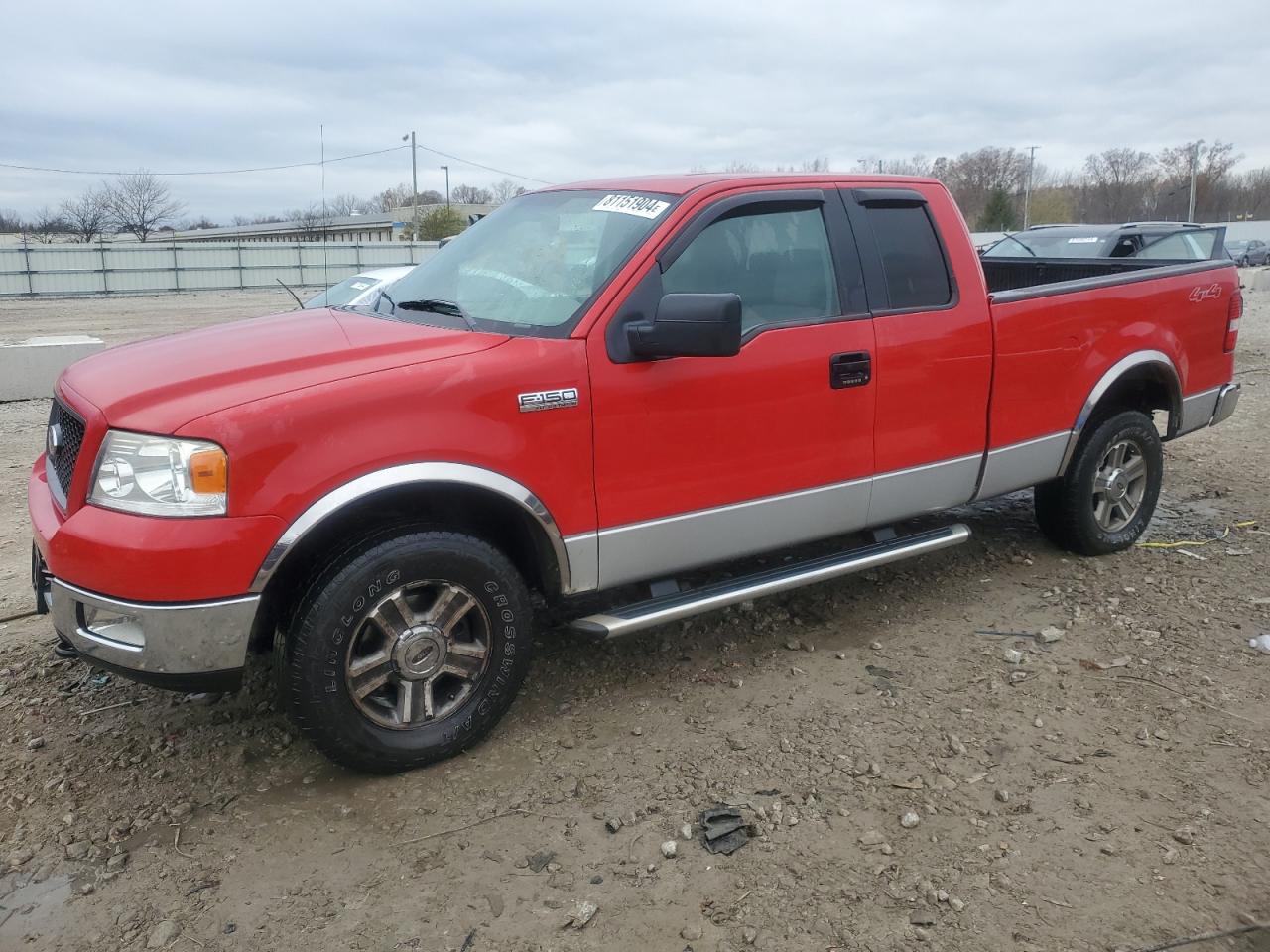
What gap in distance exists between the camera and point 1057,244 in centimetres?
1330

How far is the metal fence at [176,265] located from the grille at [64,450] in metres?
30.4

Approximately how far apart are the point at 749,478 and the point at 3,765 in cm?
284

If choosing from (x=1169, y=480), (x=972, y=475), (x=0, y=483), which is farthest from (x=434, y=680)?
(x=1169, y=480)

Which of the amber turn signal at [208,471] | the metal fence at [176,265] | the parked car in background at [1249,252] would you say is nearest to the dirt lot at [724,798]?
the amber turn signal at [208,471]

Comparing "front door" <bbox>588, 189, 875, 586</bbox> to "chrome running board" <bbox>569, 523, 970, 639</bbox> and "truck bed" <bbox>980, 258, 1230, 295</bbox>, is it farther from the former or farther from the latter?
"truck bed" <bbox>980, 258, 1230, 295</bbox>

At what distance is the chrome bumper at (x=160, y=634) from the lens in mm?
2939

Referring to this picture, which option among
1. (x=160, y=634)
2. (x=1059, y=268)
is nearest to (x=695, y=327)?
(x=160, y=634)

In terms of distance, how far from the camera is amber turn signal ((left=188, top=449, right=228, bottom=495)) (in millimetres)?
2908

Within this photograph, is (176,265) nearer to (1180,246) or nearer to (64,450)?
(1180,246)

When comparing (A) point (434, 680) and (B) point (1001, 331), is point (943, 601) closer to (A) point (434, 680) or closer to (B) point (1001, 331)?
(B) point (1001, 331)

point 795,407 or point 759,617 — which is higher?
point 795,407

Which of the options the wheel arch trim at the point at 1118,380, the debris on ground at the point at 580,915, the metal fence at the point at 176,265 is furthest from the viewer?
the metal fence at the point at 176,265

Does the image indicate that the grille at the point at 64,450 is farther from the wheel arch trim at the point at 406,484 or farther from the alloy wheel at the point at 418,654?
the alloy wheel at the point at 418,654

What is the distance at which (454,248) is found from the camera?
4.44 meters
